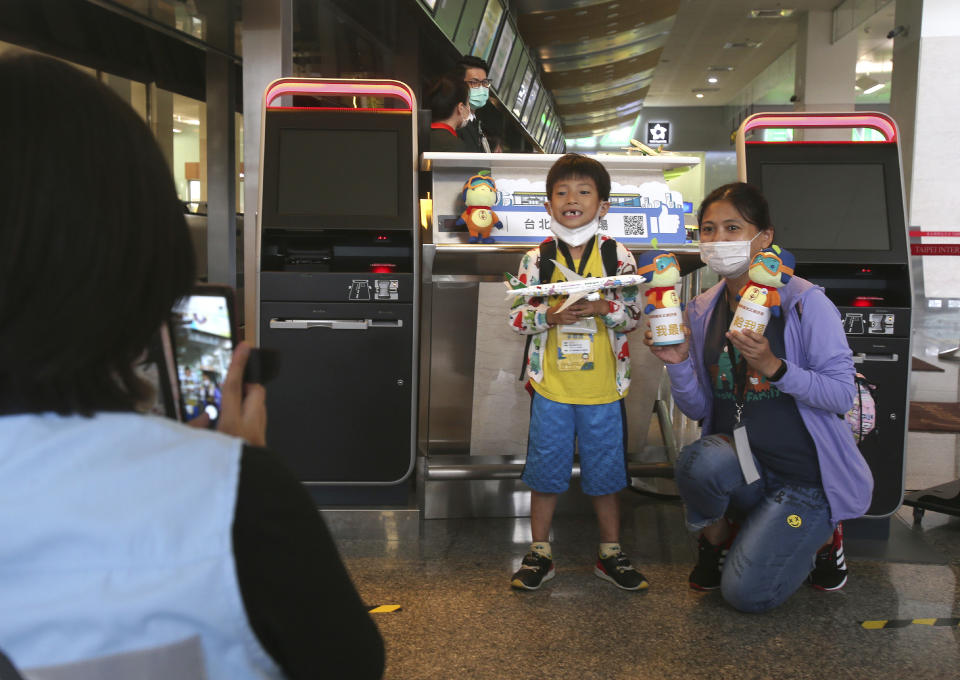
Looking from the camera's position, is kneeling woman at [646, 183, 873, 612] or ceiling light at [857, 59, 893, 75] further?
ceiling light at [857, 59, 893, 75]

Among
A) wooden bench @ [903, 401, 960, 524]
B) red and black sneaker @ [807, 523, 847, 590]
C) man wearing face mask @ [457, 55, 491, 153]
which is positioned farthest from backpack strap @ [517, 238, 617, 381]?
wooden bench @ [903, 401, 960, 524]

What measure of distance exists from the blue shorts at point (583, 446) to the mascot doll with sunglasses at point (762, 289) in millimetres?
653

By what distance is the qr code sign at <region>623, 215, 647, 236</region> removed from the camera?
365 cm

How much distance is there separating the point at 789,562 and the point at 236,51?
20.6 ft

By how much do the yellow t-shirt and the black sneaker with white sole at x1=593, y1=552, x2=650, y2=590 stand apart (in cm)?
59

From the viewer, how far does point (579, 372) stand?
118 inches

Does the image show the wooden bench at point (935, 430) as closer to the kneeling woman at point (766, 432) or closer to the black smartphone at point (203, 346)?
the kneeling woman at point (766, 432)

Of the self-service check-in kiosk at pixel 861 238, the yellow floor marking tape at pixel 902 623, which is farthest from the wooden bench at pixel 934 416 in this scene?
the yellow floor marking tape at pixel 902 623

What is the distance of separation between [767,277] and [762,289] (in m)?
0.06

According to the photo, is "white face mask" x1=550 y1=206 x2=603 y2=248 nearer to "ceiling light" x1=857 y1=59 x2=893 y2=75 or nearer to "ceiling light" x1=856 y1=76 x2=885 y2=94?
"ceiling light" x1=857 y1=59 x2=893 y2=75

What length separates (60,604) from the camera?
662 mm

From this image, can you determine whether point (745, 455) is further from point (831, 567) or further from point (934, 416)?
point (934, 416)

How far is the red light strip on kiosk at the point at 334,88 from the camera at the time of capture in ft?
11.3

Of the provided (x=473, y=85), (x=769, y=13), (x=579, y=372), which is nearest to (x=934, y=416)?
(x=473, y=85)
